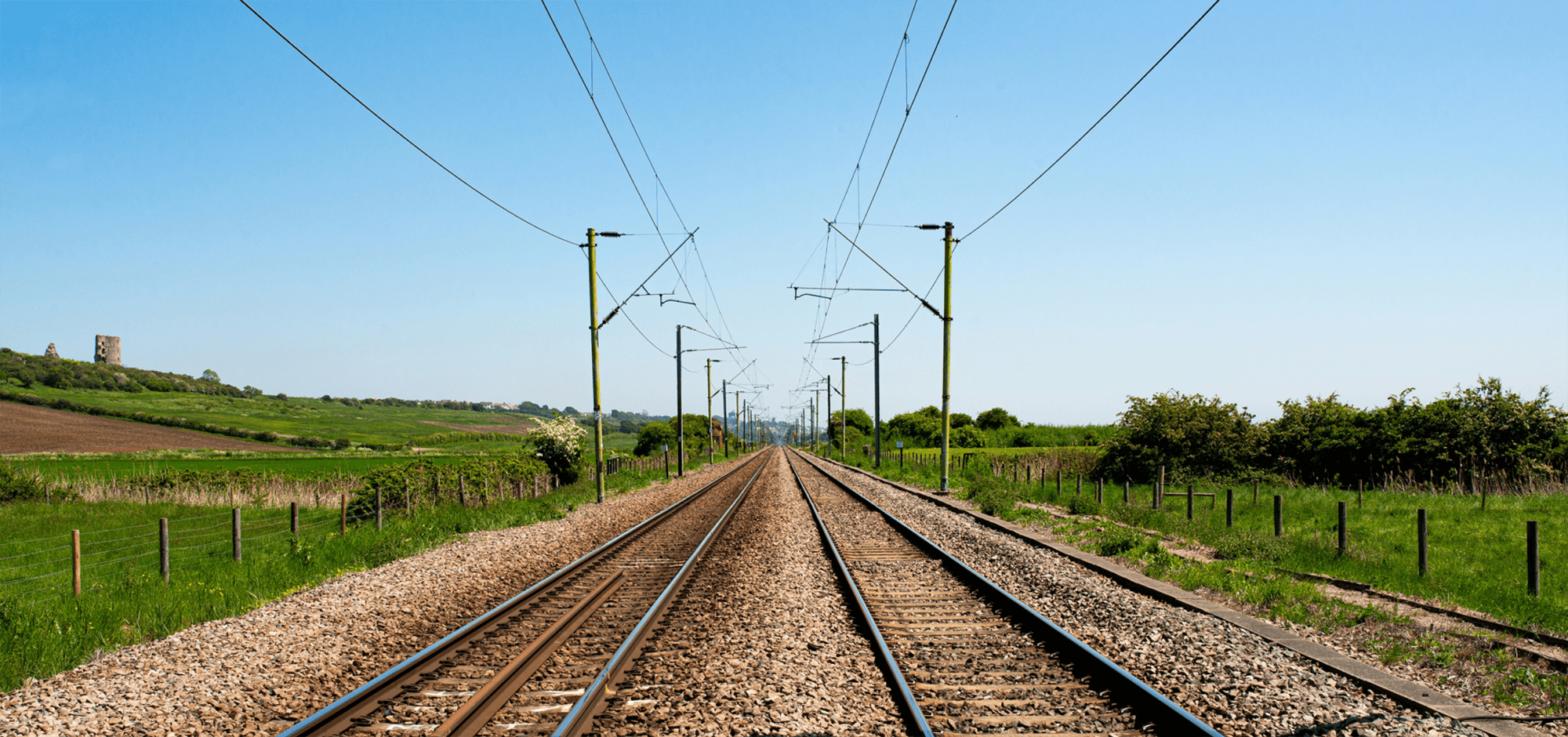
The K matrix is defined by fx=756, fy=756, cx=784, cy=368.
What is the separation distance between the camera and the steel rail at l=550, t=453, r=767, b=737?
18.0 feet

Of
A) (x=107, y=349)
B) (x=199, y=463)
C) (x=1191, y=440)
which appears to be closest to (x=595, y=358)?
(x=1191, y=440)

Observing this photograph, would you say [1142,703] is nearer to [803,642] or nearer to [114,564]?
[803,642]

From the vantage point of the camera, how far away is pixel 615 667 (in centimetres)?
700

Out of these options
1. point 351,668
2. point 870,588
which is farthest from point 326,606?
point 870,588

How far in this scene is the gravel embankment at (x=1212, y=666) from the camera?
5578mm

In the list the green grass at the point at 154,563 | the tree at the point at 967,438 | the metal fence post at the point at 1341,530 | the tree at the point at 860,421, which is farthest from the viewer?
the tree at the point at 860,421

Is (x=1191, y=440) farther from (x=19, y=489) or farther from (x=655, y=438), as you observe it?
(x=655, y=438)

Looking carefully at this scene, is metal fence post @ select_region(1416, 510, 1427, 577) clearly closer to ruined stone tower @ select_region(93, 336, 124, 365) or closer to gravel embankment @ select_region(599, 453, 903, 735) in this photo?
gravel embankment @ select_region(599, 453, 903, 735)

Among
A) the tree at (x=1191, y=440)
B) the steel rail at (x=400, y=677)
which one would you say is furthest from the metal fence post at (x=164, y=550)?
→ the tree at (x=1191, y=440)

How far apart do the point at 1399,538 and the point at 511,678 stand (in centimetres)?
1696

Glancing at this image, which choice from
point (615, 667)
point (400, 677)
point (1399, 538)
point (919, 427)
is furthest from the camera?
point (919, 427)

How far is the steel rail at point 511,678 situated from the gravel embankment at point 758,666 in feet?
3.03

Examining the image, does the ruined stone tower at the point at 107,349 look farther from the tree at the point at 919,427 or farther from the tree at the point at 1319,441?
the tree at the point at 1319,441

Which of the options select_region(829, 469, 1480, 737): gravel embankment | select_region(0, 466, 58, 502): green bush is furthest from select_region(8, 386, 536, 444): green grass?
select_region(829, 469, 1480, 737): gravel embankment
